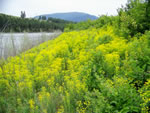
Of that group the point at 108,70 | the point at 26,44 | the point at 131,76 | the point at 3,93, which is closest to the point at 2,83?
the point at 3,93

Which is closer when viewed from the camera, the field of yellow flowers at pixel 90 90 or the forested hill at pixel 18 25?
the field of yellow flowers at pixel 90 90

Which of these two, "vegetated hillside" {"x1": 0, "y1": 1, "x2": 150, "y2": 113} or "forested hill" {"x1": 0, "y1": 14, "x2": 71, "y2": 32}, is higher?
"forested hill" {"x1": 0, "y1": 14, "x2": 71, "y2": 32}

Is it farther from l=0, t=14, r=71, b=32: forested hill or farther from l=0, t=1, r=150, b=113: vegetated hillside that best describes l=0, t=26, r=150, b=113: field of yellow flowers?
l=0, t=14, r=71, b=32: forested hill

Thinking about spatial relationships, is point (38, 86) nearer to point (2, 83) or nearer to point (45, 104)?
point (2, 83)

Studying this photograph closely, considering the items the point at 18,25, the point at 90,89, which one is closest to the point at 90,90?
the point at 90,89

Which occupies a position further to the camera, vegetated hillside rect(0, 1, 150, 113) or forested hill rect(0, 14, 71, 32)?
forested hill rect(0, 14, 71, 32)

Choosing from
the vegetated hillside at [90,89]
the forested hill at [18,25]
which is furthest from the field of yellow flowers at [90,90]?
the forested hill at [18,25]

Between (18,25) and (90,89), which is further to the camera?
(18,25)

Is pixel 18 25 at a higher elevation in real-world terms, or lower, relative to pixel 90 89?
higher

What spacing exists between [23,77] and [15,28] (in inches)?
246

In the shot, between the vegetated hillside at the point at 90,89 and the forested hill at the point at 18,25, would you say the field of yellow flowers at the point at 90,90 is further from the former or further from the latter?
the forested hill at the point at 18,25

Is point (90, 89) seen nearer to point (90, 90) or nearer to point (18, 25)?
point (90, 90)

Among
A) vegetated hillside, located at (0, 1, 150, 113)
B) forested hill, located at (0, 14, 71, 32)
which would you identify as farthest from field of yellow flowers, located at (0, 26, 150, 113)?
forested hill, located at (0, 14, 71, 32)

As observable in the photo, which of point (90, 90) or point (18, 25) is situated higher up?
point (18, 25)
